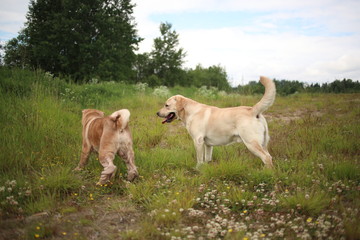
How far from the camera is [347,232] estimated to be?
2.54 meters

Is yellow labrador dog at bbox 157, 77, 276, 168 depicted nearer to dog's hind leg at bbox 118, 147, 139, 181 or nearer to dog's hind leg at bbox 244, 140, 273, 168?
dog's hind leg at bbox 244, 140, 273, 168

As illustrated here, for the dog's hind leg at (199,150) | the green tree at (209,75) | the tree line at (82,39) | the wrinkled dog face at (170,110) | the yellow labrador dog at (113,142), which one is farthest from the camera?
the green tree at (209,75)

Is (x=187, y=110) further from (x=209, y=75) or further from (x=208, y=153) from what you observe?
(x=209, y=75)

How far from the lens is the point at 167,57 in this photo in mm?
47719

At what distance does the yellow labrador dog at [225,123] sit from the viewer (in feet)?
15.5

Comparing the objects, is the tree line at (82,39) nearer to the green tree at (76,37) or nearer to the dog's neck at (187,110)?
the green tree at (76,37)

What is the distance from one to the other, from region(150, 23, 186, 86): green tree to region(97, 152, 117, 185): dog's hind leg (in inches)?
1693

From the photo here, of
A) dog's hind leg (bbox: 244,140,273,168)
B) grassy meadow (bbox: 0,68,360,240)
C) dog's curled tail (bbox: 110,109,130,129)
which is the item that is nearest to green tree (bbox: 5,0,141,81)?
grassy meadow (bbox: 0,68,360,240)

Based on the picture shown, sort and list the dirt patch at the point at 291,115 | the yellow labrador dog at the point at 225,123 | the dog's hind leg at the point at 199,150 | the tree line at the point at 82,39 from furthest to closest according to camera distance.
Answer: the tree line at the point at 82,39, the dirt patch at the point at 291,115, the dog's hind leg at the point at 199,150, the yellow labrador dog at the point at 225,123

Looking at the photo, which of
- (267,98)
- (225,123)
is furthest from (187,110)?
(267,98)

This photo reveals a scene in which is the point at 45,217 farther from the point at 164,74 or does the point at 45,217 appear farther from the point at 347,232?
the point at 164,74

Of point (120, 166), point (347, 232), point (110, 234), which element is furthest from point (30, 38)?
point (347, 232)

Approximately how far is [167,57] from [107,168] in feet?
150

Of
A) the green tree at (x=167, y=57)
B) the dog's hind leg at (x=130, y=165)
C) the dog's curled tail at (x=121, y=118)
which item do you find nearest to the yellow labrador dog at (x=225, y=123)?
the dog's hind leg at (x=130, y=165)
